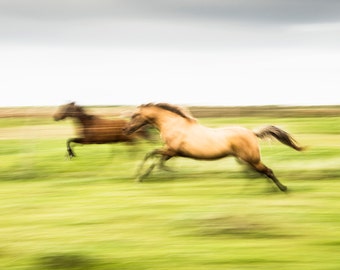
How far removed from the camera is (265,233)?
8.26m

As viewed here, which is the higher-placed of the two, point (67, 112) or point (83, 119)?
point (67, 112)

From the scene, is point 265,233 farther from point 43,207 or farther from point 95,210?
point 43,207

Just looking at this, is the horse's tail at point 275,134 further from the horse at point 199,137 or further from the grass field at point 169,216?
the grass field at point 169,216

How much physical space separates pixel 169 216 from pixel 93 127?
27.1 feet

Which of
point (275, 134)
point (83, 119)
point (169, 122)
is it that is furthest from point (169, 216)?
point (83, 119)

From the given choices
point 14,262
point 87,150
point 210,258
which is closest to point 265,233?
point 210,258

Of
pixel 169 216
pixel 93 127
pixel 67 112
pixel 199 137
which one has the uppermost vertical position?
pixel 67 112

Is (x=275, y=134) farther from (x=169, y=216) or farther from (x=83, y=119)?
(x=83, y=119)

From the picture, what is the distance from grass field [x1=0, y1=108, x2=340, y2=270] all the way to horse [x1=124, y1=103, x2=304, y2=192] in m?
0.50

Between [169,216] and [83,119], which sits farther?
[83,119]

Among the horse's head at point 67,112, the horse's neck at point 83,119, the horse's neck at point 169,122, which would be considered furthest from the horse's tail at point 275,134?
the horse's head at point 67,112

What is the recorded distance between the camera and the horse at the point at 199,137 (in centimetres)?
1241

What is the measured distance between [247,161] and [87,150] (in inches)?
340

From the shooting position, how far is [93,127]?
1742cm
